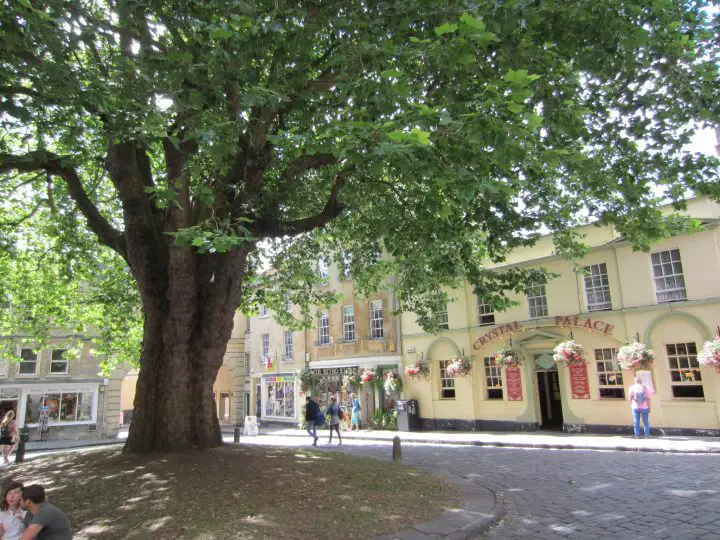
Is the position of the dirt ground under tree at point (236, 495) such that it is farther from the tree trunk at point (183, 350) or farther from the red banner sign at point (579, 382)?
the red banner sign at point (579, 382)

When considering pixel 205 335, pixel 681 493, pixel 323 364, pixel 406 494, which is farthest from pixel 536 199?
pixel 323 364

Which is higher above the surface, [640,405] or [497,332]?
[497,332]

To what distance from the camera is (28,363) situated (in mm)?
28312

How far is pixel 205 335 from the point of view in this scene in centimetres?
1011

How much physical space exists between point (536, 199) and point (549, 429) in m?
11.7

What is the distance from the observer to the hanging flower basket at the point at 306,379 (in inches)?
1086

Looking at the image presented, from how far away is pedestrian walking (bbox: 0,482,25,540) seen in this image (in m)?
4.87

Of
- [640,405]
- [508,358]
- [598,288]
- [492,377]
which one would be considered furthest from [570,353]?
[492,377]

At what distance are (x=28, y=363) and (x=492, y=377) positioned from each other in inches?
989

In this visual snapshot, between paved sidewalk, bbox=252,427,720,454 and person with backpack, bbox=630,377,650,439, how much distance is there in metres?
0.38

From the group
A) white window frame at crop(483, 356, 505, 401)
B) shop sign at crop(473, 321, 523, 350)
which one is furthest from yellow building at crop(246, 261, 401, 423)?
white window frame at crop(483, 356, 505, 401)

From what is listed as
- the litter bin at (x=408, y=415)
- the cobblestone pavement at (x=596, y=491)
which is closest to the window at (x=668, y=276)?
the cobblestone pavement at (x=596, y=491)

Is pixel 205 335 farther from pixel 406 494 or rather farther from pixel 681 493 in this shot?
pixel 681 493

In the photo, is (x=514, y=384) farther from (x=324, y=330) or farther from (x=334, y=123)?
(x=334, y=123)
